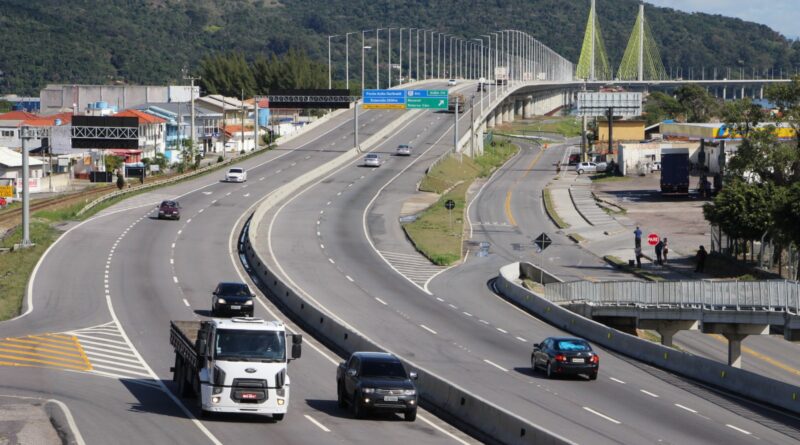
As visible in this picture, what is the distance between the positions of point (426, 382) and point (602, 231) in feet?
192

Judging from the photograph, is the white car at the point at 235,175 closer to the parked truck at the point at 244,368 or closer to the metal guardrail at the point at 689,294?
the metal guardrail at the point at 689,294

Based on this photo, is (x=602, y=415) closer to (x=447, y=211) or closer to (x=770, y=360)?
(x=770, y=360)

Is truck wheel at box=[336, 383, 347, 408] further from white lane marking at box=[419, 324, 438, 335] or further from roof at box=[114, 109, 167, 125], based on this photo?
roof at box=[114, 109, 167, 125]

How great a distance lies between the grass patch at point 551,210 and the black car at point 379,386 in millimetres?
63603

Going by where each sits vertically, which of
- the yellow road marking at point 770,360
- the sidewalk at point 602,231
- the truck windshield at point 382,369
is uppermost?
the truck windshield at point 382,369

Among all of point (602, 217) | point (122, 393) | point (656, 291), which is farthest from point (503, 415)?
point (602, 217)

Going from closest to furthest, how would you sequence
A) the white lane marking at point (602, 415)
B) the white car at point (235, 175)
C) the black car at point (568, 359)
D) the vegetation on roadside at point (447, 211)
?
the white lane marking at point (602, 415)
the black car at point (568, 359)
the vegetation on roadside at point (447, 211)
the white car at point (235, 175)

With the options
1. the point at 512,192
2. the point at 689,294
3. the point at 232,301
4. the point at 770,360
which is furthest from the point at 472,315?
the point at 512,192

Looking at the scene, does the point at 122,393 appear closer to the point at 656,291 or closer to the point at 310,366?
the point at 310,366

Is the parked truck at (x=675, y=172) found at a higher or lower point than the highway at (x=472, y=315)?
higher

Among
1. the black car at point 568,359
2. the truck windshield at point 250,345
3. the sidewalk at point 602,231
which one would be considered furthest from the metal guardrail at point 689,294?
the truck windshield at point 250,345

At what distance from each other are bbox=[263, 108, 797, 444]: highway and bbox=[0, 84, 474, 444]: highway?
375 cm

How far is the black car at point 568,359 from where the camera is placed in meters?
39.5

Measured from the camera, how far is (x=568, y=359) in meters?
39.5
